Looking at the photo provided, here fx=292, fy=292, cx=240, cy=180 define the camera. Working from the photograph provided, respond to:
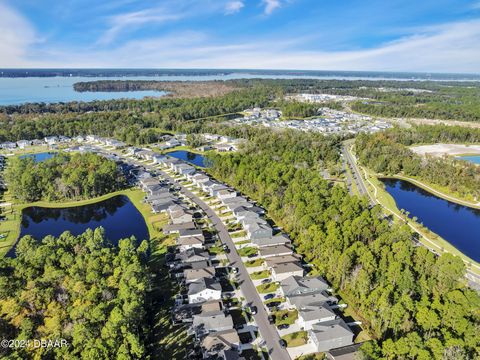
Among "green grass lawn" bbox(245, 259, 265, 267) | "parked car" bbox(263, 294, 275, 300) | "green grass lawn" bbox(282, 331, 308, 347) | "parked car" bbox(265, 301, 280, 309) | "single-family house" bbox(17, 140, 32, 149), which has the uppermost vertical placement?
"single-family house" bbox(17, 140, 32, 149)

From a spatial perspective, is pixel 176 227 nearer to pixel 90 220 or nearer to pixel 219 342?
pixel 90 220

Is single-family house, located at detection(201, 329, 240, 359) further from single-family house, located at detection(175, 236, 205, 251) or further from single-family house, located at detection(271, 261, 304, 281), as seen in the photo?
single-family house, located at detection(175, 236, 205, 251)

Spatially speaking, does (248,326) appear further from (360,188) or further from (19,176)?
(19,176)

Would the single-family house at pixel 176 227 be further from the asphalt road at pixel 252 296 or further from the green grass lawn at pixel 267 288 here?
the green grass lawn at pixel 267 288

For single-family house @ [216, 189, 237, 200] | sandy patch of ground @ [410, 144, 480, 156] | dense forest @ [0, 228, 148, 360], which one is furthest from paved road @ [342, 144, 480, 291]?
dense forest @ [0, 228, 148, 360]

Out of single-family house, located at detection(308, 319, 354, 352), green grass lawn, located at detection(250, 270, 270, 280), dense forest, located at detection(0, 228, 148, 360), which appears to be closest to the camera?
dense forest, located at detection(0, 228, 148, 360)

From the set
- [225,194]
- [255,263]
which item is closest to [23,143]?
[225,194]

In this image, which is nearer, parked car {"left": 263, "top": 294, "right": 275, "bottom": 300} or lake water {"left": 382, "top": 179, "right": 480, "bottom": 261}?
parked car {"left": 263, "top": 294, "right": 275, "bottom": 300}
